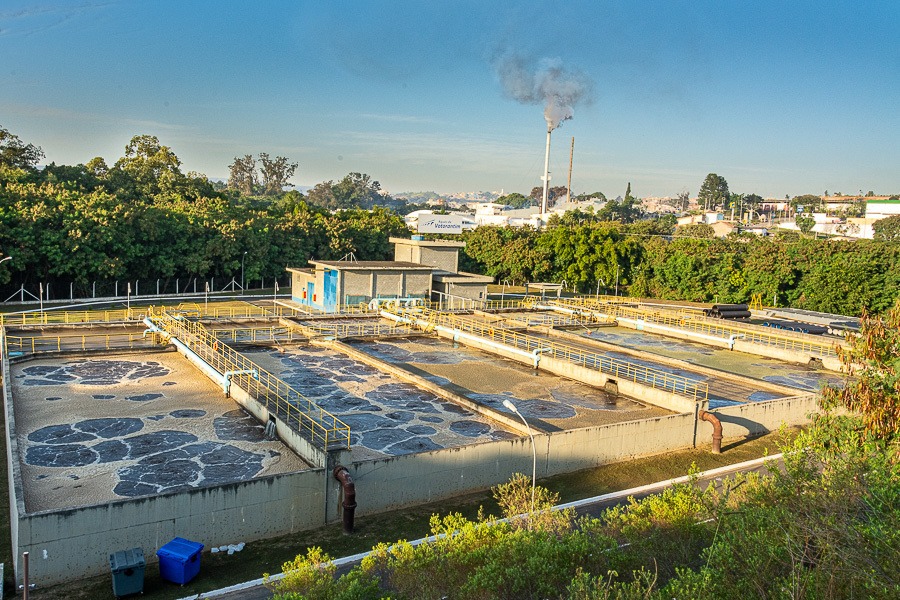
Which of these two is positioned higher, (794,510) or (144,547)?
(794,510)

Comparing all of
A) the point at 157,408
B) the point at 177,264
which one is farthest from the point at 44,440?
the point at 177,264

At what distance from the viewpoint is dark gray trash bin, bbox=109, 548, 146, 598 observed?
15359 millimetres

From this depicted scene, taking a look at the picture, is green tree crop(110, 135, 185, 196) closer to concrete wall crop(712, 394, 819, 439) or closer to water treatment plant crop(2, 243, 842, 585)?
water treatment plant crop(2, 243, 842, 585)

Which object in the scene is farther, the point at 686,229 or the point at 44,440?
the point at 686,229

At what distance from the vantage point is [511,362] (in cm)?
3669

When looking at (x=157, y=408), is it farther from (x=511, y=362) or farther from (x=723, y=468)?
(x=723, y=468)

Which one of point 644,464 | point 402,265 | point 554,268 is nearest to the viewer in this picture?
point 644,464

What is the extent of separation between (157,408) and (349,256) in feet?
171

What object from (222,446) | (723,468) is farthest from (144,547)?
(723,468)

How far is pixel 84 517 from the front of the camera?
633 inches

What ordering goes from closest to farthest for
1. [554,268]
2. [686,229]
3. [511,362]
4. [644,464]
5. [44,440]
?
[44,440] < [644,464] < [511,362] < [554,268] < [686,229]

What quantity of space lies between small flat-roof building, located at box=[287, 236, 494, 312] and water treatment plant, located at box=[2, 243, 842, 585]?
5.45 metres

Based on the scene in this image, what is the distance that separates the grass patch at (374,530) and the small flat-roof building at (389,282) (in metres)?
31.7

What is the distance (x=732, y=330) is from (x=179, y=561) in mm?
42154
